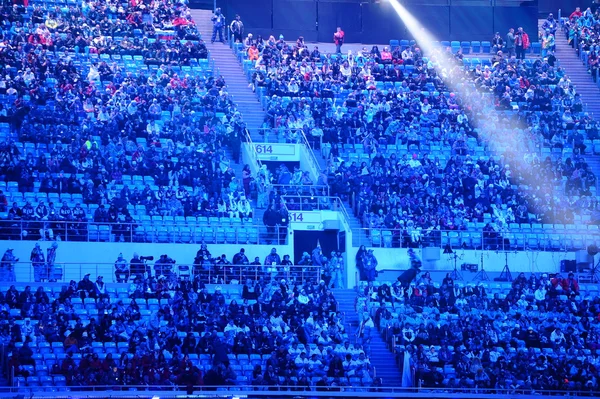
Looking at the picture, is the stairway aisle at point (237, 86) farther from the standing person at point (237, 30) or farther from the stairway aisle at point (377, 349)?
the stairway aisle at point (377, 349)

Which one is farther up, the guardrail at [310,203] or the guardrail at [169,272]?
the guardrail at [310,203]

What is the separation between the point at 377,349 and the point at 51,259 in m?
8.77

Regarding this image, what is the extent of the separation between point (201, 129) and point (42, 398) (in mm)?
15020

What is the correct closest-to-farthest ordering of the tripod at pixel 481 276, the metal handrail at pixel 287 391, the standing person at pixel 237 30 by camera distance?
the metal handrail at pixel 287 391 < the tripod at pixel 481 276 < the standing person at pixel 237 30

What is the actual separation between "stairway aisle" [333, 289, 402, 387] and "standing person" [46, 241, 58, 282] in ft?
24.8

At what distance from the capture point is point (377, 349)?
35188 millimetres

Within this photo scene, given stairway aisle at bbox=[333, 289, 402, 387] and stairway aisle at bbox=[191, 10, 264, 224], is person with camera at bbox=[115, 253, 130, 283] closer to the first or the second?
stairway aisle at bbox=[333, 289, 402, 387]

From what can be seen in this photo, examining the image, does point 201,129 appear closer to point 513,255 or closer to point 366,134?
point 366,134

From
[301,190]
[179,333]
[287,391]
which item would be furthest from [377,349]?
[301,190]

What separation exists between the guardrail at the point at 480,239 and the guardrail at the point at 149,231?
2.84 m

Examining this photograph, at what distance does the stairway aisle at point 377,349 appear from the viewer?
34.2 meters

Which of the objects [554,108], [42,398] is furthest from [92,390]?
[554,108]

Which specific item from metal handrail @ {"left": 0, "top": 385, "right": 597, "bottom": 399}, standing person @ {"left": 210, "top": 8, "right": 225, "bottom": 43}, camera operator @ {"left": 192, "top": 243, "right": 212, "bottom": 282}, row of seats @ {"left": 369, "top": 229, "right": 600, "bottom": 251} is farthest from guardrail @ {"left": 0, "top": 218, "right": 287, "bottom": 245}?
standing person @ {"left": 210, "top": 8, "right": 225, "bottom": 43}

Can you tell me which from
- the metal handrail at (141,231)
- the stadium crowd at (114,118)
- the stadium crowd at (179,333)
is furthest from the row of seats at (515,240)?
the stadium crowd at (179,333)
